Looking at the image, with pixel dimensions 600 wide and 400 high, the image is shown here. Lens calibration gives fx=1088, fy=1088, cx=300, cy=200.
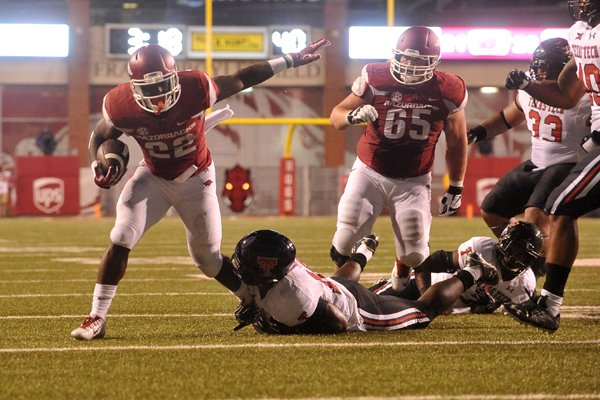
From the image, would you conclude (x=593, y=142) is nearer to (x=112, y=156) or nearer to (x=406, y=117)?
(x=406, y=117)

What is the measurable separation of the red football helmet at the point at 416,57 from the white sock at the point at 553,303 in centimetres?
132

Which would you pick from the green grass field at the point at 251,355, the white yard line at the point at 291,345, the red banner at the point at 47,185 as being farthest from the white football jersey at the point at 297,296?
the red banner at the point at 47,185

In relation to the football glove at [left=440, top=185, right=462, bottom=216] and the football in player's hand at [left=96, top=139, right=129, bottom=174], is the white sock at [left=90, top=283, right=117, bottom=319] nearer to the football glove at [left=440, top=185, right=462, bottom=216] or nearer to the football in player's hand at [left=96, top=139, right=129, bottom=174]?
the football in player's hand at [left=96, top=139, right=129, bottom=174]

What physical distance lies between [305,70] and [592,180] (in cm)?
2025

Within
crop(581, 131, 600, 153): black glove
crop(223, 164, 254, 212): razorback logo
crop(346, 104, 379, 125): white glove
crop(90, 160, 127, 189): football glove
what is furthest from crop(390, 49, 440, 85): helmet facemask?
crop(223, 164, 254, 212): razorback logo

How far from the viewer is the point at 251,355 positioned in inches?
163

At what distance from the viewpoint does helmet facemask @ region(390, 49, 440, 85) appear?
5512 mm

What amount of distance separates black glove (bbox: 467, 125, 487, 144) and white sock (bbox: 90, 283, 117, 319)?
248cm

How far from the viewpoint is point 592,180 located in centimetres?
474

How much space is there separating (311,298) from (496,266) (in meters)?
1.15

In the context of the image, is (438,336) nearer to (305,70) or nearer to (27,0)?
(305,70)

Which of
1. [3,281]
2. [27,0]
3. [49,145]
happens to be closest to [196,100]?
[3,281]

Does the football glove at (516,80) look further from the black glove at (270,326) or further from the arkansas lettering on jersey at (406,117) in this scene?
the black glove at (270,326)

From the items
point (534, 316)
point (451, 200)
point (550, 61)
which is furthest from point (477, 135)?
point (534, 316)
